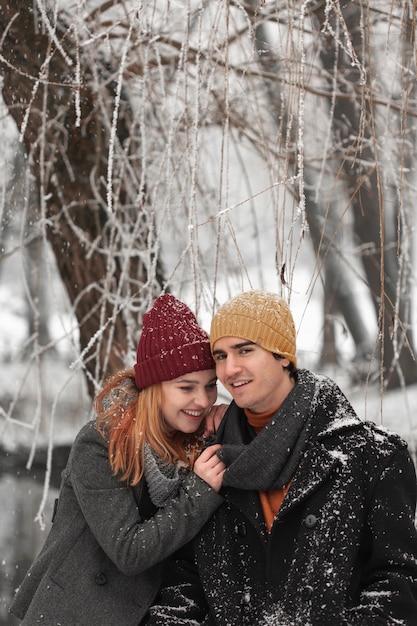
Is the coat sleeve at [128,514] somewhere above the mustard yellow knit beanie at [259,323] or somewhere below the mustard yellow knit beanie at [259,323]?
below

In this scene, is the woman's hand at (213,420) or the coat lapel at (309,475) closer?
the coat lapel at (309,475)

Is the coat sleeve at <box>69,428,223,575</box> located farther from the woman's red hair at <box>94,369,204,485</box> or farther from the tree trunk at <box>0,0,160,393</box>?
the tree trunk at <box>0,0,160,393</box>

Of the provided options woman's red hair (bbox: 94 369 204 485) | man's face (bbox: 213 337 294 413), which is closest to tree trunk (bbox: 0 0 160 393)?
woman's red hair (bbox: 94 369 204 485)

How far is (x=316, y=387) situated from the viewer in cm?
186

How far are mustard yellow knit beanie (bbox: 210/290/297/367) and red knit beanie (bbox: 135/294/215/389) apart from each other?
58 millimetres

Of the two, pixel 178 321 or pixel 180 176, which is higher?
pixel 180 176

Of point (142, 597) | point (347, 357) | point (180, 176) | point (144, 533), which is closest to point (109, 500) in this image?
point (144, 533)

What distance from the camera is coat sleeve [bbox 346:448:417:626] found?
5.42 feet

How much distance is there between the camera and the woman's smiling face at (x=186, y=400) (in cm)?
193

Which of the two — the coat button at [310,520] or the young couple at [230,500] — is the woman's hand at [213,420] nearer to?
the young couple at [230,500]

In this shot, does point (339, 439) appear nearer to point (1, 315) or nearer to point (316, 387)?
point (316, 387)

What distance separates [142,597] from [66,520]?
240 mm

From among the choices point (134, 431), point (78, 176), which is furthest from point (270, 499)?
point (78, 176)

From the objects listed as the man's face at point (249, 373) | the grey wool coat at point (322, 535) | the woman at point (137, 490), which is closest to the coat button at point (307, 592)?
the grey wool coat at point (322, 535)
